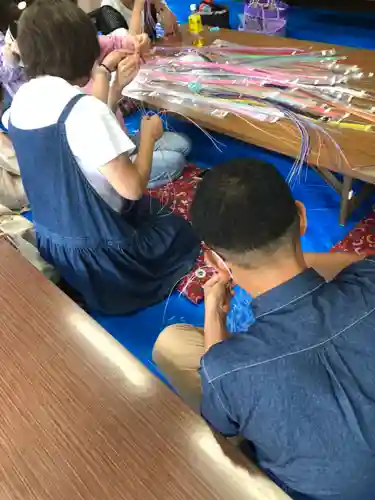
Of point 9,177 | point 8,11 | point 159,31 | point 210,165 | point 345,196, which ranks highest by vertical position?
point 8,11

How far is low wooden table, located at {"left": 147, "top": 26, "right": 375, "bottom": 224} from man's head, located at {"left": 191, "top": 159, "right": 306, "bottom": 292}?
822 mm

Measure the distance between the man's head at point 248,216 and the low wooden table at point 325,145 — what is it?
2.70 ft

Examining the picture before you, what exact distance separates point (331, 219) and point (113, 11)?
163 centimetres

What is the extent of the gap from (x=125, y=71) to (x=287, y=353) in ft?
4.71

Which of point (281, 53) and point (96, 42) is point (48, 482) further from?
point (281, 53)

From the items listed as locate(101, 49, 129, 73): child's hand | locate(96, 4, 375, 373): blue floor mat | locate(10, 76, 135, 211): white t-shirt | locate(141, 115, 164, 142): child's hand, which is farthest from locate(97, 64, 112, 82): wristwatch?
locate(96, 4, 375, 373): blue floor mat

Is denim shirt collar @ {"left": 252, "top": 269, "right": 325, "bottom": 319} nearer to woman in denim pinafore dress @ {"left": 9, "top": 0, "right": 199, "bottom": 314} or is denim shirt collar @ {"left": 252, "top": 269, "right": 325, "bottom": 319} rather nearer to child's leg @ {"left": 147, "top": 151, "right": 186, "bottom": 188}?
woman in denim pinafore dress @ {"left": 9, "top": 0, "right": 199, "bottom": 314}

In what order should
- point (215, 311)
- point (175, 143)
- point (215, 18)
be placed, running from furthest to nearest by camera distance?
1. point (215, 18)
2. point (175, 143)
3. point (215, 311)

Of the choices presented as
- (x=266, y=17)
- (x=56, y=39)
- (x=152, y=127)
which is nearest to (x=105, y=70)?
(x=152, y=127)

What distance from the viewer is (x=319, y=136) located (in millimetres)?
1836

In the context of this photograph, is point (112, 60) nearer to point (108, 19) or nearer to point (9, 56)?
point (9, 56)

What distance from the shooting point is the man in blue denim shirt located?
828 mm

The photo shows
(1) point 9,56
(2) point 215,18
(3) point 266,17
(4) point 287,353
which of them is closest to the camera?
(4) point 287,353

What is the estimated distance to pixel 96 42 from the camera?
155cm
